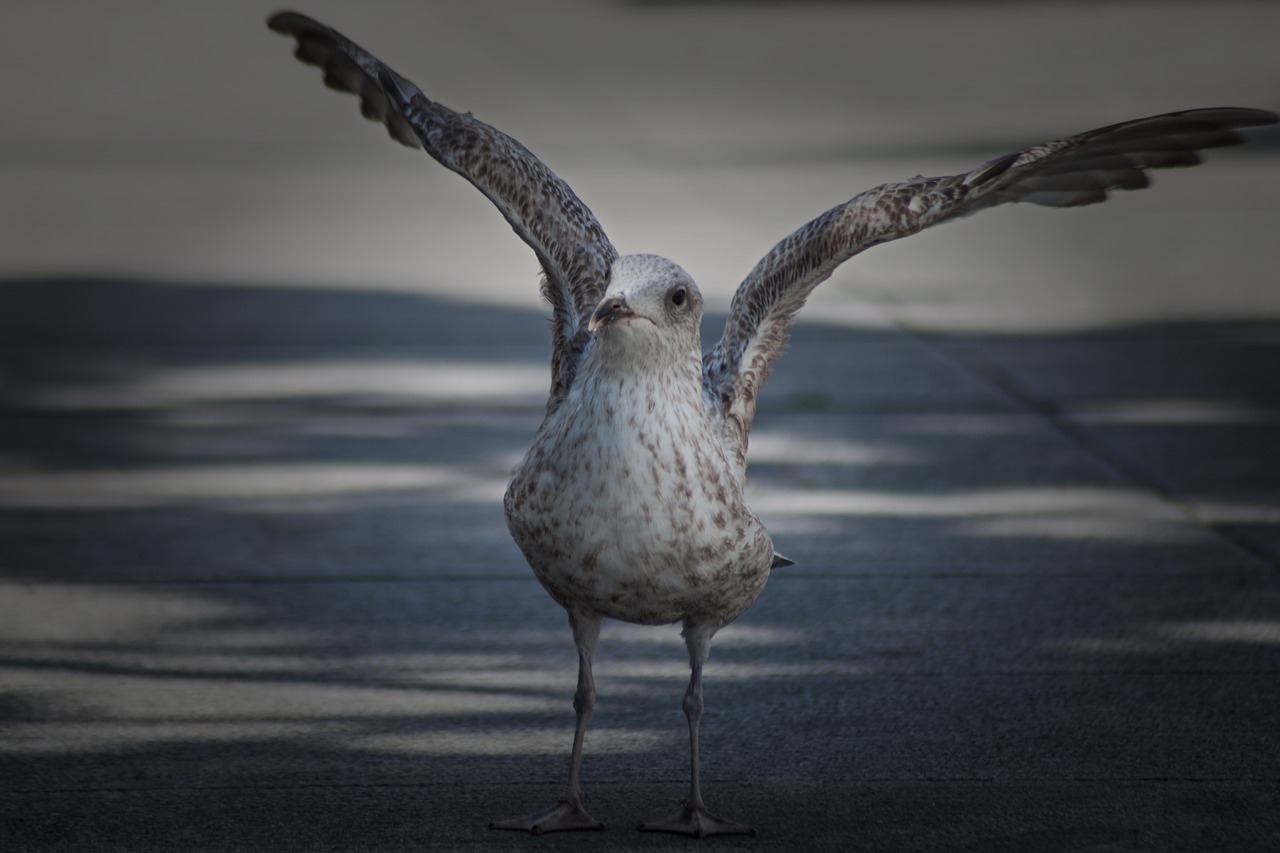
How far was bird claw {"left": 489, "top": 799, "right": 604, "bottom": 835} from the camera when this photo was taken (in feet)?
14.8

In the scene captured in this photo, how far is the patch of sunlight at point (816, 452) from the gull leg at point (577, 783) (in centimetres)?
344

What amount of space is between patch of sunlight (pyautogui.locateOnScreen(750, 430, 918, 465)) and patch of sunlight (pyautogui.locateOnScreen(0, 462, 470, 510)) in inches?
58.2

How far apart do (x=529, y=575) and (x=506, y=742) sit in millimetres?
1595

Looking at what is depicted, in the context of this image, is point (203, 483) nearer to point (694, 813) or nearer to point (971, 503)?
point (971, 503)

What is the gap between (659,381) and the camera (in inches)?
167

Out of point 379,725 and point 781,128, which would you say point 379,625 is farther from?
point 781,128

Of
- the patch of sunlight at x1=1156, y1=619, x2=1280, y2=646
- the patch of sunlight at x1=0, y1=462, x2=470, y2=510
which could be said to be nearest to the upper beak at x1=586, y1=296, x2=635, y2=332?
the patch of sunlight at x1=1156, y1=619, x2=1280, y2=646

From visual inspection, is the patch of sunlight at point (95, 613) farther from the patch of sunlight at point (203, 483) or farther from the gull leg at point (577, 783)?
the gull leg at point (577, 783)

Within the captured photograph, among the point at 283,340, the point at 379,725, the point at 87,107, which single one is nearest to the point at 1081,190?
the point at 379,725

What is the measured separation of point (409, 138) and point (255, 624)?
5.99ft

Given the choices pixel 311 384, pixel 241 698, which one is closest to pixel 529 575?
pixel 241 698

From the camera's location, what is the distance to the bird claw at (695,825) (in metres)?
4.48

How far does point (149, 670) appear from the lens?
18.5 feet

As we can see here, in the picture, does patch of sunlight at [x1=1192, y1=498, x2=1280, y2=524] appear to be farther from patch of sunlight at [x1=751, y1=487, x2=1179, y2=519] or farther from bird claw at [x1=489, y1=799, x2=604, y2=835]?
bird claw at [x1=489, y1=799, x2=604, y2=835]
